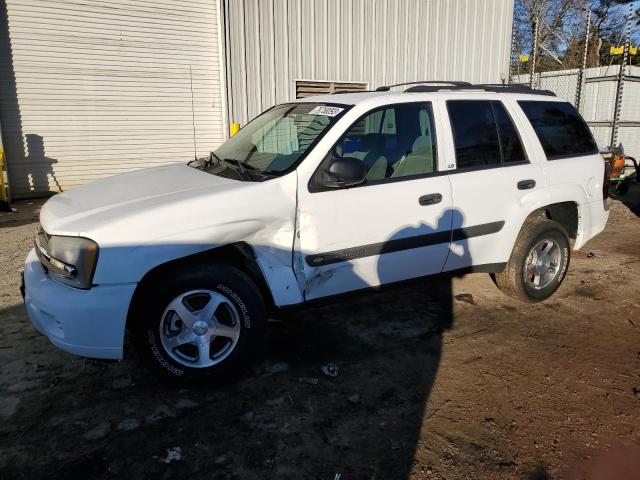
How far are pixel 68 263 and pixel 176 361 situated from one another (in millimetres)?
842

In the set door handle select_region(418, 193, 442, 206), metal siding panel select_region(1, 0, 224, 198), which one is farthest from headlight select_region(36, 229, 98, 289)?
metal siding panel select_region(1, 0, 224, 198)

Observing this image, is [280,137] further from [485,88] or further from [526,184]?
[526,184]

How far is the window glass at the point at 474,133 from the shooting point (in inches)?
155

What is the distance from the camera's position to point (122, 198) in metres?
3.24

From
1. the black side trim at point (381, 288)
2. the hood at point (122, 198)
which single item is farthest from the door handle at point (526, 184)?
the hood at point (122, 198)

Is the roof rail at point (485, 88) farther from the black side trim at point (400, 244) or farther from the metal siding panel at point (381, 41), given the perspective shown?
the metal siding panel at point (381, 41)

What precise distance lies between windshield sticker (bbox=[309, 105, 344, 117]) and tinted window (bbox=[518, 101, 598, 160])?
178cm

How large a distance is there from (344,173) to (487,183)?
4.47ft

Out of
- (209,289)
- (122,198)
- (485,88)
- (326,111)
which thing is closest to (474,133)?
(485,88)

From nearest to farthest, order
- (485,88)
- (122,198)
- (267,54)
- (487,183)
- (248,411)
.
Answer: (248,411) < (122,198) < (487,183) < (485,88) < (267,54)

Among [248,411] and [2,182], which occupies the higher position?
[2,182]

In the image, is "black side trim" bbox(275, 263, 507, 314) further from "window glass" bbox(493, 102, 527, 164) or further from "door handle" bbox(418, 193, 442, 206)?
"window glass" bbox(493, 102, 527, 164)

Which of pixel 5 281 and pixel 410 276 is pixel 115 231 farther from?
pixel 5 281

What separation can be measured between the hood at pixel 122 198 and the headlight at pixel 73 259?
Result: 0.05 m
